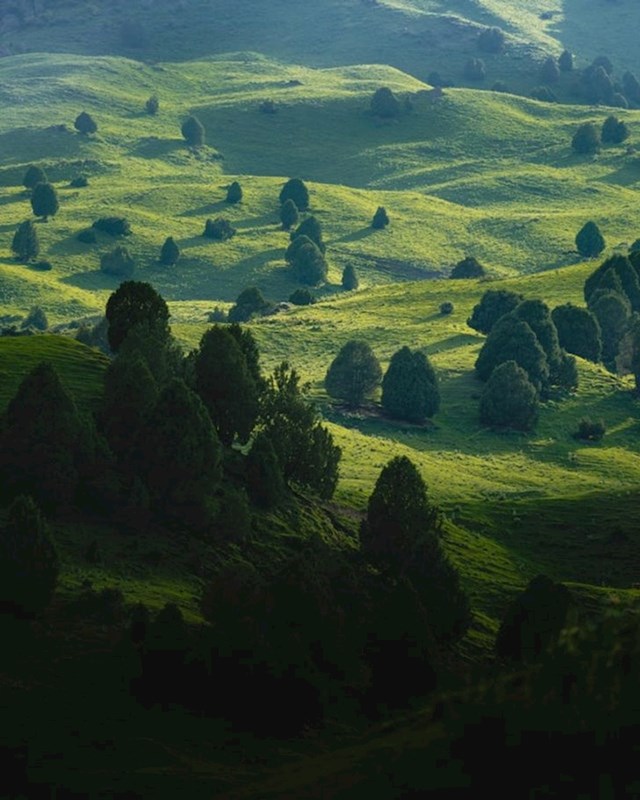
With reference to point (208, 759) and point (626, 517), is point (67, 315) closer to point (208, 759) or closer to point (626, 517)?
point (626, 517)

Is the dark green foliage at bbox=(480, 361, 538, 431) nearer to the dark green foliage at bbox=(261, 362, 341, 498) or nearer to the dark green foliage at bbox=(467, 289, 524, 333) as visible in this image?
the dark green foliage at bbox=(467, 289, 524, 333)

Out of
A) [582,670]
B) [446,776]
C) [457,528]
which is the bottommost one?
[457,528]

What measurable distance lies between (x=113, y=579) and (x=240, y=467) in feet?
69.1

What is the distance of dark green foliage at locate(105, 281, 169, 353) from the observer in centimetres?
9556

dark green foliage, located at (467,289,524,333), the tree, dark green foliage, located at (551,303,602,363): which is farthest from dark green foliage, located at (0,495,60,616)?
dark green foliage, located at (467,289,524,333)

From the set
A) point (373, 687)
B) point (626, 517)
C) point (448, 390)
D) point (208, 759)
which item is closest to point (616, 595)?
point (626, 517)

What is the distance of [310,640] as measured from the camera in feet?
207

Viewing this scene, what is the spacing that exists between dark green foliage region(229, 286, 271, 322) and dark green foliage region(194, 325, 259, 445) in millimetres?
89910

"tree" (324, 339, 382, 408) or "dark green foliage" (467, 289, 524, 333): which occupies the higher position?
"dark green foliage" (467, 289, 524, 333)

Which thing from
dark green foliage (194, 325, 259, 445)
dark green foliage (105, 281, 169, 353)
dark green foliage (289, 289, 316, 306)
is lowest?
dark green foliage (289, 289, 316, 306)

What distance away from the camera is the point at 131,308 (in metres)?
95.8

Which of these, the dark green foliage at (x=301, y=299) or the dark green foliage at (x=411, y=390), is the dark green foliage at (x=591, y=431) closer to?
the dark green foliage at (x=411, y=390)

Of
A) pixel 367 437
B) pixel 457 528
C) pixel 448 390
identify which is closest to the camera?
pixel 457 528

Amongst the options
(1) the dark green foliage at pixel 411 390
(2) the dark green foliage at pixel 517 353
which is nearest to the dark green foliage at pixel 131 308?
(1) the dark green foliage at pixel 411 390
